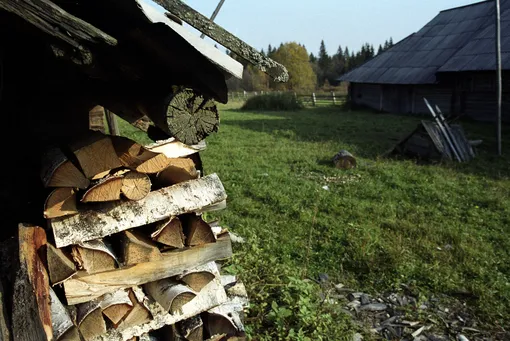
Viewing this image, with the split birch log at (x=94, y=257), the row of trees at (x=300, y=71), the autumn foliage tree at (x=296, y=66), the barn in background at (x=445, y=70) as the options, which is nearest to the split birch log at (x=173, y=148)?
the split birch log at (x=94, y=257)

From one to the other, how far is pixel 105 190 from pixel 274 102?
25.2m

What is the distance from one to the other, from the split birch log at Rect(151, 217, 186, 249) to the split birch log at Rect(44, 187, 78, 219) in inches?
17.6

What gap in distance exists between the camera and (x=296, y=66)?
62406 mm

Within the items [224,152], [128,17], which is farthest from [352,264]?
[224,152]

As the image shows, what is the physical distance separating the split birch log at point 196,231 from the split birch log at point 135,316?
415 millimetres

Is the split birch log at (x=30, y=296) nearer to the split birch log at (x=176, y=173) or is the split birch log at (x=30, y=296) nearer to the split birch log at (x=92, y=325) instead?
the split birch log at (x=92, y=325)

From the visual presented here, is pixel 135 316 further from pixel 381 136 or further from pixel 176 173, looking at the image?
pixel 381 136

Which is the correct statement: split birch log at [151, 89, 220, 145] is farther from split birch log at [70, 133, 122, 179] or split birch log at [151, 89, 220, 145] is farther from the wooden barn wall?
the wooden barn wall

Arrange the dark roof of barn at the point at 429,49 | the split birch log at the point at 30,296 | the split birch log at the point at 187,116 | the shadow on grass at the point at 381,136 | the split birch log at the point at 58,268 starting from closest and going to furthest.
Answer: the split birch log at the point at 187,116 → the split birch log at the point at 30,296 → the split birch log at the point at 58,268 → the shadow on grass at the point at 381,136 → the dark roof of barn at the point at 429,49

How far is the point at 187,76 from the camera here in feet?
5.89

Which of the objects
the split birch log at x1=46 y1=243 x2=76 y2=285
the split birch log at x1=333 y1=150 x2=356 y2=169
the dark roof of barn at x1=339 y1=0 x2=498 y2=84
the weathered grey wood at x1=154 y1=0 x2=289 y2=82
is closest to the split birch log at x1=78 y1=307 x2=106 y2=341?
the split birch log at x1=46 y1=243 x2=76 y2=285

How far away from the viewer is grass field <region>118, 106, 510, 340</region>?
12.2 feet

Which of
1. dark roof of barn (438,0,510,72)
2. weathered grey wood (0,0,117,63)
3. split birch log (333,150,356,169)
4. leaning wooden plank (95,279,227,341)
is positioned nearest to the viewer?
weathered grey wood (0,0,117,63)

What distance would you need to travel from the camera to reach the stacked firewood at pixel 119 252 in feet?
6.68
